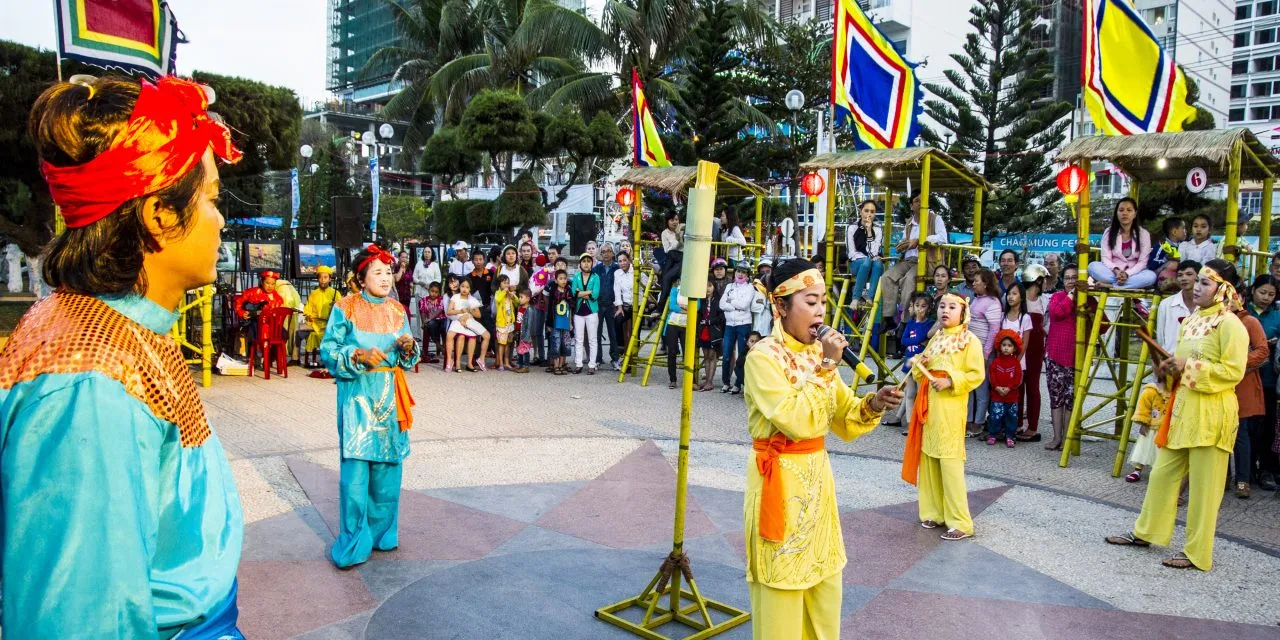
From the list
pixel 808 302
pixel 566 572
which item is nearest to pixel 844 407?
pixel 808 302

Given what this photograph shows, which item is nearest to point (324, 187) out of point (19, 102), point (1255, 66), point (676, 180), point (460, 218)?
point (460, 218)

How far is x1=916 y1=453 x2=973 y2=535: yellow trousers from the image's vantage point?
6.00 m

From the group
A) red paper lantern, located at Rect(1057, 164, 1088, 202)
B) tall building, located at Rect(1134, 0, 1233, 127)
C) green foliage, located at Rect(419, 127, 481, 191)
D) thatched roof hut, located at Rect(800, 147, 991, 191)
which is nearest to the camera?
red paper lantern, located at Rect(1057, 164, 1088, 202)

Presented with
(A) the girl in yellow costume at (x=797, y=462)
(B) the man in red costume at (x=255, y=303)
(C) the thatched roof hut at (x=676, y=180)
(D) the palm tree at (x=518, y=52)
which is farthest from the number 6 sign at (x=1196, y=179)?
(D) the palm tree at (x=518, y=52)

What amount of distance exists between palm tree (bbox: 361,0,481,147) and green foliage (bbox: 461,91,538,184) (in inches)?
411

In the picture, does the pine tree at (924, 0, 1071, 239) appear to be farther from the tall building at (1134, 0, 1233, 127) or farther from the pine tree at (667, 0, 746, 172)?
the tall building at (1134, 0, 1233, 127)

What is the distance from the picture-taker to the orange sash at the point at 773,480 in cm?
337

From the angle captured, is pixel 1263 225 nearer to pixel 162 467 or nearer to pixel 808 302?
pixel 808 302

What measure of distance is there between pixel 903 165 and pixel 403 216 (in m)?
33.9

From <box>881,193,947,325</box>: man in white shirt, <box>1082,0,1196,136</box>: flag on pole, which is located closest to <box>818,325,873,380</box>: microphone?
<box>1082,0,1196,136</box>: flag on pole

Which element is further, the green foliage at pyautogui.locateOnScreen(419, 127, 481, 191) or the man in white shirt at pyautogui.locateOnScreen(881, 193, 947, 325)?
the green foliage at pyautogui.locateOnScreen(419, 127, 481, 191)

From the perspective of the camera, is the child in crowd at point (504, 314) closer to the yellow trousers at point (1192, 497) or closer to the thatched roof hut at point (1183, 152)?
the thatched roof hut at point (1183, 152)

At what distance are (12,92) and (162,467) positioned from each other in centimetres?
1652

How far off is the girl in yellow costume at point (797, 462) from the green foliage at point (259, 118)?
573 inches
